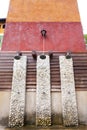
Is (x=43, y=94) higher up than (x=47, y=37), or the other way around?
(x=47, y=37)

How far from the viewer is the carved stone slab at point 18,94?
9031 mm

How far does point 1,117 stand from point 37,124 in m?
1.60

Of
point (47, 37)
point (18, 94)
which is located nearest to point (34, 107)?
point (18, 94)

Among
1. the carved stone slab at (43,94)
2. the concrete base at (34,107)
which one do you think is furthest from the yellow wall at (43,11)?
the concrete base at (34,107)

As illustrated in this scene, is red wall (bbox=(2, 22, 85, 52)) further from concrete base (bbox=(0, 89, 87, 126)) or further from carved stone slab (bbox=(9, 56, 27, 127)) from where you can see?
concrete base (bbox=(0, 89, 87, 126))

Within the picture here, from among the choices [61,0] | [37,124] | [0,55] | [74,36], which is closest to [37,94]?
[37,124]

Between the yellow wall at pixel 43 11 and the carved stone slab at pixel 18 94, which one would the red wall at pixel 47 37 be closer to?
the yellow wall at pixel 43 11

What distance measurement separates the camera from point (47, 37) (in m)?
12.2

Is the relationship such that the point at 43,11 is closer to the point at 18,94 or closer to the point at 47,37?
the point at 47,37

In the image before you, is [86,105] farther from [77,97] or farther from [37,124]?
[37,124]

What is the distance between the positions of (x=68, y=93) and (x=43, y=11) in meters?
5.93

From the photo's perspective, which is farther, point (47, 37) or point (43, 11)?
point (43, 11)

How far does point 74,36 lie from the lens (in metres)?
12.2

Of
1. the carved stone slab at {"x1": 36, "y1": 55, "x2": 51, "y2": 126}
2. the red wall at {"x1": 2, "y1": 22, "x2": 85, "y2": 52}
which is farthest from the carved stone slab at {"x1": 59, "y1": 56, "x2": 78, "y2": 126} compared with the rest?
the red wall at {"x1": 2, "y1": 22, "x2": 85, "y2": 52}
